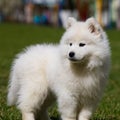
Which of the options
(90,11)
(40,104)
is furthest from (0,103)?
(90,11)

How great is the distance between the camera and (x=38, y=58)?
662cm

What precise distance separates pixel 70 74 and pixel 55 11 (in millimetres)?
48113

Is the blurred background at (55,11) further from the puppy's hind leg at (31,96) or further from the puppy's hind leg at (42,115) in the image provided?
the puppy's hind leg at (31,96)

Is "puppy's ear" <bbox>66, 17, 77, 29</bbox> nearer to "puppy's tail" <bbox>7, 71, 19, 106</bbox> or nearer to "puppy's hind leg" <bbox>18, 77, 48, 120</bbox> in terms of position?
"puppy's hind leg" <bbox>18, 77, 48, 120</bbox>

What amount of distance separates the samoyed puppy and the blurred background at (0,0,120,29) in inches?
1614

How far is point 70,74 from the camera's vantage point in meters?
6.08

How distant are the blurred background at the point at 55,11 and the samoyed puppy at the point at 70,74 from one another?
40988mm

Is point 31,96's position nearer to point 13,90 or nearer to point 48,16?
point 13,90

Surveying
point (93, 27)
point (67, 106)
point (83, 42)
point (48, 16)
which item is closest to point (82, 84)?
point (67, 106)

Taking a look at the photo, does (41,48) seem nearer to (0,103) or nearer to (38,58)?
(38,58)

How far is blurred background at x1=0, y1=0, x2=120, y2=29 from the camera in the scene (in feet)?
167

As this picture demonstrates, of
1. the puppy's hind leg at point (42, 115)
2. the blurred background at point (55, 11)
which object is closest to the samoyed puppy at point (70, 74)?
the puppy's hind leg at point (42, 115)

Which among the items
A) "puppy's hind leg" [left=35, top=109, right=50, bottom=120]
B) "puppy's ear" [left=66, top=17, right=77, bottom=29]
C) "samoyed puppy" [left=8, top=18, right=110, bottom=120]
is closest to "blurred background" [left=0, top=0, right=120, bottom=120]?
"puppy's hind leg" [left=35, top=109, right=50, bottom=120]

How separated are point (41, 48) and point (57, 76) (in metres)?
0.81
